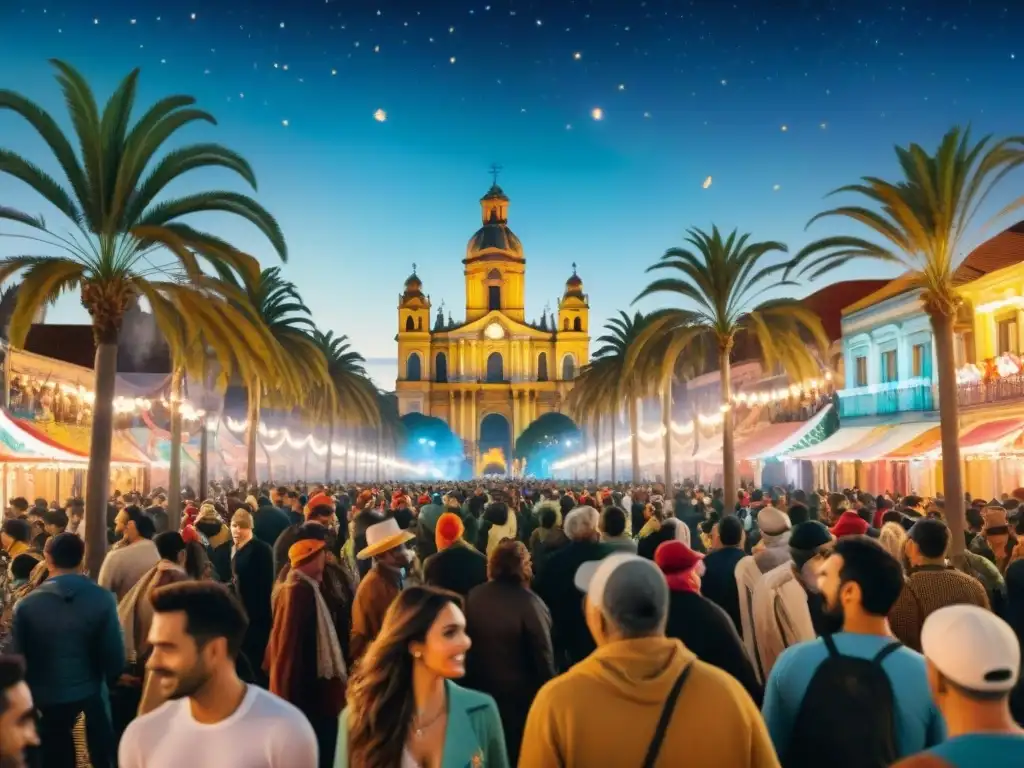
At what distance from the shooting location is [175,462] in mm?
22531

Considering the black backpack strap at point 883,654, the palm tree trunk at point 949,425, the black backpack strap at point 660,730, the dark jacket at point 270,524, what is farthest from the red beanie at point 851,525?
the palm tree trunk at point 949,425

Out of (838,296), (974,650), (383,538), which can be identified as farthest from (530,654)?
(838,296)

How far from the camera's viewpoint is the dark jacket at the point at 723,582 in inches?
307

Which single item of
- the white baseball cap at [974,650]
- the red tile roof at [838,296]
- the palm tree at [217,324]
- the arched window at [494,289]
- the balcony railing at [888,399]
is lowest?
the white baseball cap at [974,650]

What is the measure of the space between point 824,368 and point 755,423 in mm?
6926

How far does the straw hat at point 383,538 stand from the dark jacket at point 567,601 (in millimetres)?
1307

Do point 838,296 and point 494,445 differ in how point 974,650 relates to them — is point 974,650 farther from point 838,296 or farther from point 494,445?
point 494,445

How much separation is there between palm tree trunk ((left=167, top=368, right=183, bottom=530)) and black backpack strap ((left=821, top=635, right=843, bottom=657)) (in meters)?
18.7

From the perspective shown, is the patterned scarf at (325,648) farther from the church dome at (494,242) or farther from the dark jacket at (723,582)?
the church dome at (494,242)

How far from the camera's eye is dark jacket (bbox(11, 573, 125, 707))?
5.94 metres

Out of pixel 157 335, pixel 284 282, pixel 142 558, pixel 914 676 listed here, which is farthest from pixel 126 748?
pixel 157 335

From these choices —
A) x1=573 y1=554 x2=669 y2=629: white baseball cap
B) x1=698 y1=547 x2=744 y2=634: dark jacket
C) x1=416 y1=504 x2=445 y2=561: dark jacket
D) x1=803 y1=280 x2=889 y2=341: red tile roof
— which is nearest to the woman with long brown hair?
x1=573 y1=554 x2=669 y2=629: white baseball cap

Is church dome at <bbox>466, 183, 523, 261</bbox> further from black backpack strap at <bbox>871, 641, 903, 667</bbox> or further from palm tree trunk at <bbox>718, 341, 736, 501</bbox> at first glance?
black backpack strap at <bbox>871, 641, 903, 667</bbox>

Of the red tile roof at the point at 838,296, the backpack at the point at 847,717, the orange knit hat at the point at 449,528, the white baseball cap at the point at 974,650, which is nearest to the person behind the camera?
the white baseball cap at the point at 974,650
